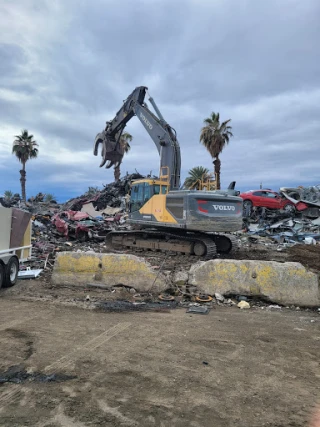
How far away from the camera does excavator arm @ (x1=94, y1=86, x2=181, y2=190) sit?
39.1 ft

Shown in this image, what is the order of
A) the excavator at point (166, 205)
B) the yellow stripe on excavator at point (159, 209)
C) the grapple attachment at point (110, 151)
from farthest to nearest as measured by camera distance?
the grapple attachment at point (110, 151) → the yellow stripe on excavator at point (159, 209) → the excavator at point (166, 205)

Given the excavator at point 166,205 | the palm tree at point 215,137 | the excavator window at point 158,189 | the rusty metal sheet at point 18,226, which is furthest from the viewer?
the palm tree at point 215,137

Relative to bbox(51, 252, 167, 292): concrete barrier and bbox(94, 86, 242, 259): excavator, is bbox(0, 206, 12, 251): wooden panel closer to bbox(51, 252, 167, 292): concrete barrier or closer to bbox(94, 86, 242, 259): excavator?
bbox(51, 252, 167, 292): concrete barrier

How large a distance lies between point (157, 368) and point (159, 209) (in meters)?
7.87

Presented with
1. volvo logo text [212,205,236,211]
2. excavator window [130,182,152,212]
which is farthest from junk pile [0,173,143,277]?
volvo logo text [212,205,236,211]

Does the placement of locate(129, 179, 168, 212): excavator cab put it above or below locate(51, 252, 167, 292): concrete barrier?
above

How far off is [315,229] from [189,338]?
15358mm

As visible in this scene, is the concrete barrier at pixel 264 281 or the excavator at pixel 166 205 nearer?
the concrete barrier at pixel 264 281

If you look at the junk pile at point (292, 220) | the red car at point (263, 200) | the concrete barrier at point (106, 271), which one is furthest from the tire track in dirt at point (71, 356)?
the red car at point (263, 200)

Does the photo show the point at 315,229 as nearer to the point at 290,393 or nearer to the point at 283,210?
the point at 283,210

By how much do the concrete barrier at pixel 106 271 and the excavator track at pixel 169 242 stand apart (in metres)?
3.95

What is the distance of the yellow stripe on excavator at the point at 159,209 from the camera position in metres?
10.9

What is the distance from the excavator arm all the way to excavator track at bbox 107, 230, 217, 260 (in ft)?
5.99

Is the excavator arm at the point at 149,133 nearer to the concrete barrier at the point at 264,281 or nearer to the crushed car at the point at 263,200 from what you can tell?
the concrete barrier at the point at 264,281
